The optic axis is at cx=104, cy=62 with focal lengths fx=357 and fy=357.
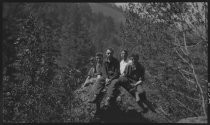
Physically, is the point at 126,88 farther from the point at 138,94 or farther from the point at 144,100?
the point at 144,100

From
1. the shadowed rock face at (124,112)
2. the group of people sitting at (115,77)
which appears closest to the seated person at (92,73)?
the group of people sitting at (115,77)

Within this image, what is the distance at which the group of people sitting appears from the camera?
11.8 metres

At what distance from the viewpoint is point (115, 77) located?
12039 millimetres

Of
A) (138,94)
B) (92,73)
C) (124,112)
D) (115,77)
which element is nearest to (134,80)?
(138,94)

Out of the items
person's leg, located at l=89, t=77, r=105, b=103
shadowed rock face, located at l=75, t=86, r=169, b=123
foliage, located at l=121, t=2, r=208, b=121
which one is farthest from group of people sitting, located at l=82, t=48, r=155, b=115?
foliage, located at l=121, t=2, r=208, b=121

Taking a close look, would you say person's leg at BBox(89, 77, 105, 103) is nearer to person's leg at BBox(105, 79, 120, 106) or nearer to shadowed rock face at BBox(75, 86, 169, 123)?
person's leg at BBox(105, 79, 120, 106)

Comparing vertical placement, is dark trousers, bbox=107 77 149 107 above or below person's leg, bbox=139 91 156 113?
above

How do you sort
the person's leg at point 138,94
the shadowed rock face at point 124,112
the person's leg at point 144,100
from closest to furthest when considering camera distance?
the person's leg at point 138,94 < the shadowed rock face at point 124,112 < the person's leg at point 144,100

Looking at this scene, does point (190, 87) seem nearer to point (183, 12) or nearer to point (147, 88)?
point (147, 88)

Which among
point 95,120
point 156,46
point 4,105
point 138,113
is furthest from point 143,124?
point 4,105

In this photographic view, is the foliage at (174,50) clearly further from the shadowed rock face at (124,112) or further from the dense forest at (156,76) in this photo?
the shadowed rock face at (124,112)

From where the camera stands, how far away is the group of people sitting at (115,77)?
1182 centimetres

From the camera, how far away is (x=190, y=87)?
14477mm

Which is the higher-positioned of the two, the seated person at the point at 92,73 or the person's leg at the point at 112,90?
the seated person at the point at 92,73
